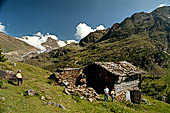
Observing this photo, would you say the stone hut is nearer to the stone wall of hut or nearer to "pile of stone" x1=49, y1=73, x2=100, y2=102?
the stone wall of hut

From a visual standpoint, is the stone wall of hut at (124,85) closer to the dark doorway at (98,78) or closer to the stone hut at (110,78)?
the stone hut at (110,78)

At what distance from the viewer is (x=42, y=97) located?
548 inches

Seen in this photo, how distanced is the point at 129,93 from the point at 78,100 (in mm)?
13196

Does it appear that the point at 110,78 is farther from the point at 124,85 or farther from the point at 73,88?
the point at 73,88

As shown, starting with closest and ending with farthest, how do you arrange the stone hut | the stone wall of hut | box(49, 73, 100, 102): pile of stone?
box(49, 73, 100, 102): pile of stone < the stone hut < the stone wall of hut

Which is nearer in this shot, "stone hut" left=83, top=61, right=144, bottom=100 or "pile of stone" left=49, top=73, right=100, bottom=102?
"pile of stone" left=49, top=73, right=100, bottom=102

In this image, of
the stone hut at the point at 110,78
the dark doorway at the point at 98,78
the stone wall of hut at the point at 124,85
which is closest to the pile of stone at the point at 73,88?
the dark doorway at the point at 98,78

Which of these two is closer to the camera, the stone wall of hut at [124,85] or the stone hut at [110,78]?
the stone hut at [110,78]

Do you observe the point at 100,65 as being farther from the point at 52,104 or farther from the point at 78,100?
the point at 52,104

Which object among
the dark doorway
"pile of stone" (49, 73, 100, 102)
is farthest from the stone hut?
"pile of stone" (49, 73, 100, 102)

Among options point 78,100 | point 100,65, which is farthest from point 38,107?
point 100,65

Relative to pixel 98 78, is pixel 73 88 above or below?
below

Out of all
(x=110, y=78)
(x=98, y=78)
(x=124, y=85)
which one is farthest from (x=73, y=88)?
(x=124, y=85)

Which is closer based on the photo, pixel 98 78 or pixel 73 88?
pixel 73 88
